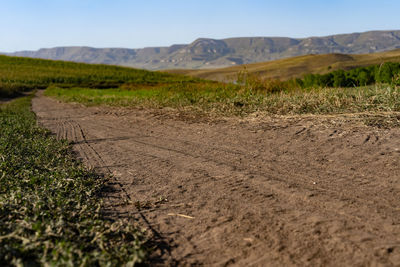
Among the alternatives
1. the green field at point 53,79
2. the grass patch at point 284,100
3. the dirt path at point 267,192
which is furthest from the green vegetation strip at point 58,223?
the green field at point 53,79

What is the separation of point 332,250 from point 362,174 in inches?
70.8

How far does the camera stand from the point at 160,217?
10.3 ft

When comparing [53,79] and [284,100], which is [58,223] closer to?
[284,100]

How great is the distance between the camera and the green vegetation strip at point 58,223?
2.25 metres

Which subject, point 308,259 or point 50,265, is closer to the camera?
point 50,265

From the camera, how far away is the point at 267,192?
3.54m

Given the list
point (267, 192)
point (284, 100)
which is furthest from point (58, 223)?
point (284, 100)

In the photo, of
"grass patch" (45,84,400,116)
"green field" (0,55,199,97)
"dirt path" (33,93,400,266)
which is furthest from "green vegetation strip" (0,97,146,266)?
"green field" (0,55,199,97)

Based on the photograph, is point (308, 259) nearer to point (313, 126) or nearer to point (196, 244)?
point (196, 244)

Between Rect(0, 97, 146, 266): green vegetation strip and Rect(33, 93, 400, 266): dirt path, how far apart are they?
0.92 ft

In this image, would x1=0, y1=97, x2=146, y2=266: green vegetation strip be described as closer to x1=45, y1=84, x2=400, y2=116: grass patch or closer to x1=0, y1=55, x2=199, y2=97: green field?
x1=45, y1=84, x2=400, y2=116: grass patch

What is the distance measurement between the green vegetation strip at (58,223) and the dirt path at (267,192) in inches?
11.0

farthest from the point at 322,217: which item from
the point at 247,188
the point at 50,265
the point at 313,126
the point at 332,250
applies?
the point at 313,126

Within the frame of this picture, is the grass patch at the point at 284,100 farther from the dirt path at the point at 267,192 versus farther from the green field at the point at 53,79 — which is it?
the green field at the point at 53,79
